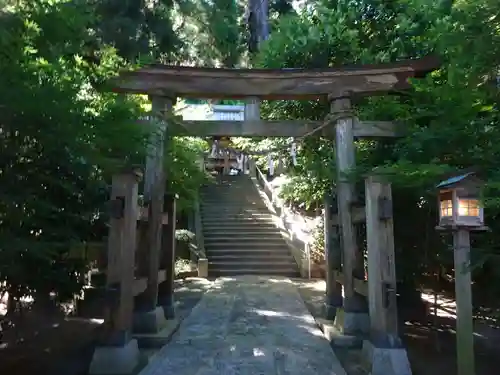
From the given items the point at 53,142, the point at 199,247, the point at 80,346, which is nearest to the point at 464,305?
the point at 53,142

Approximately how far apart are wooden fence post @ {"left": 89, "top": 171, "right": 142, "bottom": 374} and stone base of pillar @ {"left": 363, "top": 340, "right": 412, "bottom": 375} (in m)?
2.53

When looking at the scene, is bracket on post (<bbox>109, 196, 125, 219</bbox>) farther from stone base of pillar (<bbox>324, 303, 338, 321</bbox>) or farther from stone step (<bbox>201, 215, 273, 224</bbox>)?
stone step (<bbox>201, 215, 273, 224</bbox>)

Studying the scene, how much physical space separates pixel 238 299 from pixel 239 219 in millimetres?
7805

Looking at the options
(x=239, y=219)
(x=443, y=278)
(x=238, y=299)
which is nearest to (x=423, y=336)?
(x=443, y=278)

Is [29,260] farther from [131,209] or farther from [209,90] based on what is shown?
[209,90]

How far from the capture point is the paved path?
489 centimetres

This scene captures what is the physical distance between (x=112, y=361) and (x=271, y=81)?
4.36m

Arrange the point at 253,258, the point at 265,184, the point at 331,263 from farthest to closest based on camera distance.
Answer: the point at 265,184 → the point at 253,258 → the point at 331,263

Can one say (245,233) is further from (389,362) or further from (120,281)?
(389,362)

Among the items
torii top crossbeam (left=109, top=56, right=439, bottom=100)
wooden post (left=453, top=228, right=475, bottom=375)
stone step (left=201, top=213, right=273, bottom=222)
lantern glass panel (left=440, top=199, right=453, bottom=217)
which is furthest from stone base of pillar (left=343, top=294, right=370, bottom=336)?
stone step (left=201, top=213, right=273, bottom=222)

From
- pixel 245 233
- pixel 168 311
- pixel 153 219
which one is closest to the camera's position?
pixel 153 219

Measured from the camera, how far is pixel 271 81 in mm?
6734

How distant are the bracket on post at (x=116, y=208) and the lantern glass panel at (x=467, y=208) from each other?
329 cm

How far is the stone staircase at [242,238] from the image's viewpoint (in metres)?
13.6
